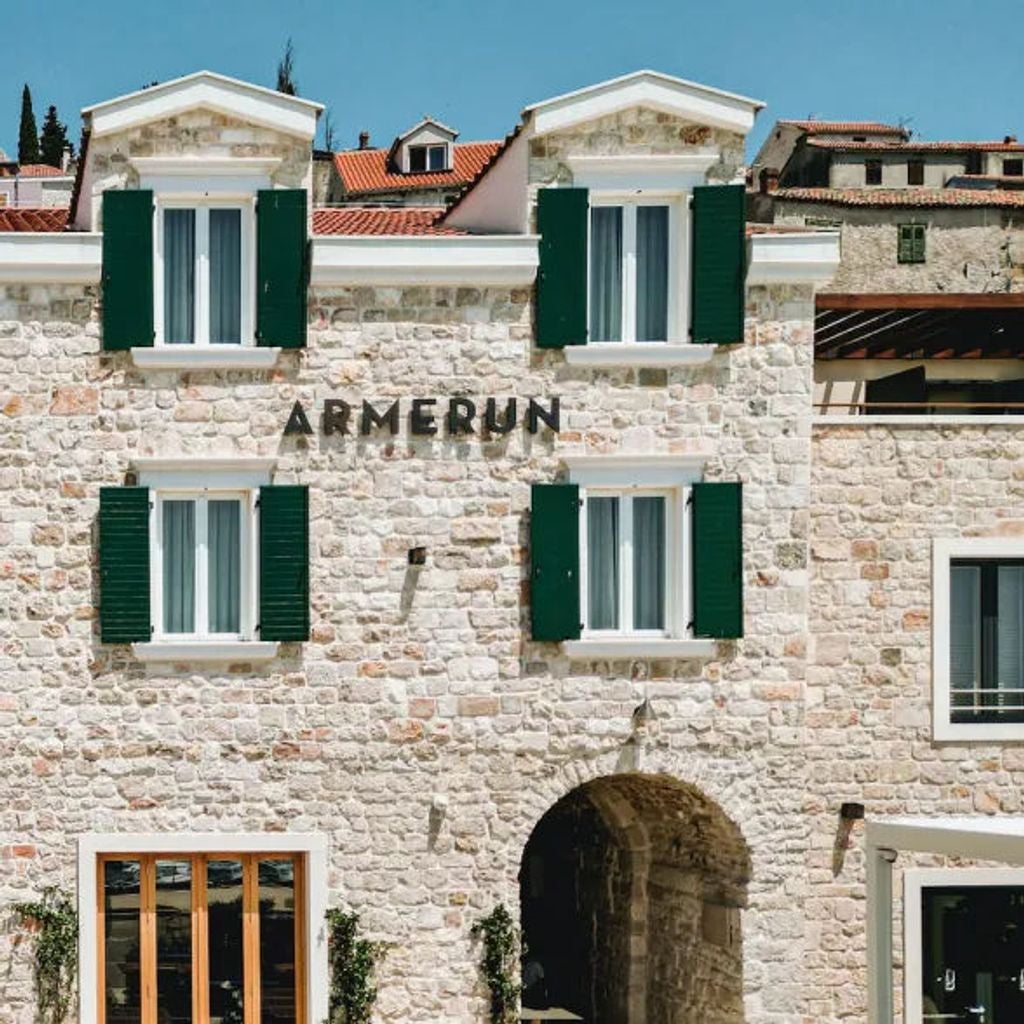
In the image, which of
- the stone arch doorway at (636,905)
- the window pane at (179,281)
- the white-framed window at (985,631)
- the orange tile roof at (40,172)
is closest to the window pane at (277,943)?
the stone arch doorway at (636,905)

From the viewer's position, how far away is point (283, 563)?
17.6 meters

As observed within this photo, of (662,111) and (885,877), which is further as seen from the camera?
(662,111)

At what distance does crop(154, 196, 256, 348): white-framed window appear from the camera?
699 inches

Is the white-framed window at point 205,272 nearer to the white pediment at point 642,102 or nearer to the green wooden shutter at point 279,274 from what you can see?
the green wooden shutter at point 279,274

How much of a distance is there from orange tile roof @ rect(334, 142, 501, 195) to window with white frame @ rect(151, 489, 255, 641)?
32474mm

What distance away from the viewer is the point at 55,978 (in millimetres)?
17484

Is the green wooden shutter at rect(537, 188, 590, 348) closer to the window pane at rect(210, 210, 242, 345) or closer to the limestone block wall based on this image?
the limestone block wall

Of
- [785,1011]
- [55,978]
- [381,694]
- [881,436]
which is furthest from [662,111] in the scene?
[55,978]

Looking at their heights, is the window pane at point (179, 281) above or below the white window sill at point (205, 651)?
above

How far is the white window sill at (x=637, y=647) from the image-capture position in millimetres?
17703

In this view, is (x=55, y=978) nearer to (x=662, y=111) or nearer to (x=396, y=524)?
(x=396, y=524)

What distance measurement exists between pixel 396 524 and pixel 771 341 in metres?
4.35

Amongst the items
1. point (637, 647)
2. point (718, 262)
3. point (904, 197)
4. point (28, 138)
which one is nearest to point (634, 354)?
point (718, 262)

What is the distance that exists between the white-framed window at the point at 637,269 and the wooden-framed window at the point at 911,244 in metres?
22.7
